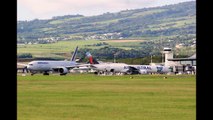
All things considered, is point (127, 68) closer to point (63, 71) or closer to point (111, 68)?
point (111, 68)

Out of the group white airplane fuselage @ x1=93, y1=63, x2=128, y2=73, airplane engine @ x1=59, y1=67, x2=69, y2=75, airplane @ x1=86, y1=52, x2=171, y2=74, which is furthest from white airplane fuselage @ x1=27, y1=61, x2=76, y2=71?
white airplane fuselage @ x1=93, y1=63, x2=128, y2=73

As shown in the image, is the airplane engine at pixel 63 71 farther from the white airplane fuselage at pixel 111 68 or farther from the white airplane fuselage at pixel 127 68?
the white airplane fuselage at pixel 111 68

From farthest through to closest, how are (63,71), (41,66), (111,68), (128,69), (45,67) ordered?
(111,68)
(128,69)
(45,67)
(41,66)
(63,71)

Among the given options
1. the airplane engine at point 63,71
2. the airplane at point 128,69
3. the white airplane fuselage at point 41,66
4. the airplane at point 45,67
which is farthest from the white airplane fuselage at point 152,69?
the airplane engine at point 63,71

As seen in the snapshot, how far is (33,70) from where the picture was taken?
100 metres

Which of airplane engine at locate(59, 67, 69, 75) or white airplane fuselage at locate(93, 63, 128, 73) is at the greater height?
white airplane fuselage at locate(93, 63, 128, 73)

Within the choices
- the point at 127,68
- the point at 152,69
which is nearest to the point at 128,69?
the point at 127,68

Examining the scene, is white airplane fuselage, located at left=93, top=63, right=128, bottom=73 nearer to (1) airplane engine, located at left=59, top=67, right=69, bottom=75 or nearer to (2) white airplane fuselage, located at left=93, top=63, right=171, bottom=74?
(2) white airplane fuselage, located at left=93, top=63, right=171, bottom=74

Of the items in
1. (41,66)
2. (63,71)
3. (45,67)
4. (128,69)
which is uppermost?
(41,66)
